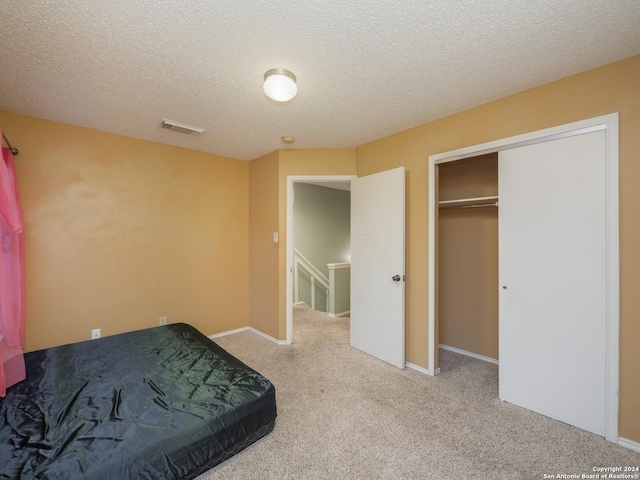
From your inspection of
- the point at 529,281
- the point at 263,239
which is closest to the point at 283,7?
the point at 529,281

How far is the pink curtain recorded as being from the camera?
1.79 m

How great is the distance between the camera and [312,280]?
523 cm

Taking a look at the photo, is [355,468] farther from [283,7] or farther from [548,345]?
[283,7]

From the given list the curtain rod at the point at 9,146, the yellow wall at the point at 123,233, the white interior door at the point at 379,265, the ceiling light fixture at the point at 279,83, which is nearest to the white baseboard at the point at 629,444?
the white interior door at the point at 379,265

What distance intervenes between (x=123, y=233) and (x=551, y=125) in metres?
3.98

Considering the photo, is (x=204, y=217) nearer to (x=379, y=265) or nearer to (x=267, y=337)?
(x=267, y=337)

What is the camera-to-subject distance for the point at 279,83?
1.76 metres

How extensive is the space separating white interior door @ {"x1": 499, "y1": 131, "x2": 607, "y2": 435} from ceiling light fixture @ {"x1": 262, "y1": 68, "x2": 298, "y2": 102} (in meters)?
1.74

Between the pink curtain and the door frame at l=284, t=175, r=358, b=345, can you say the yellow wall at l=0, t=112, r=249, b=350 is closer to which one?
the pink curtain

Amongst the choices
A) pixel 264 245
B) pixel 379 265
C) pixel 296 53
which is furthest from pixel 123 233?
pixel 379 265

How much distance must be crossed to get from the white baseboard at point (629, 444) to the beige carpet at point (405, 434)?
0.13 ft

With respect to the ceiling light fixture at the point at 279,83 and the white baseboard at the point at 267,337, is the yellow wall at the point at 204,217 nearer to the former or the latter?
the white baseboard at the point at 267,337

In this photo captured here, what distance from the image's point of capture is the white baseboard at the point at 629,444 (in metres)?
1.62

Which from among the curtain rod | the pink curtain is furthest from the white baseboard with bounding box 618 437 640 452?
the curtain rod
